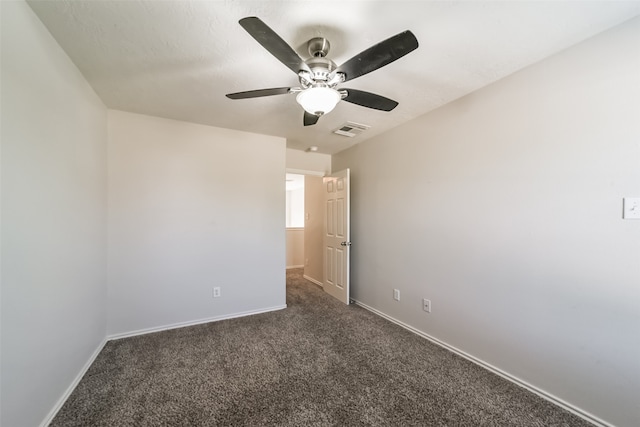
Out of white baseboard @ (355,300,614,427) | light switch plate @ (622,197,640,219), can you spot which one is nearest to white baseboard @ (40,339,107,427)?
white baseboard @ (355,300,614,427)

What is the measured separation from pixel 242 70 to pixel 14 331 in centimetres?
196

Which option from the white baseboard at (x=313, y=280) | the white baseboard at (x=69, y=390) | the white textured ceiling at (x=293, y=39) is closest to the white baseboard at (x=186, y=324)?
the white baseboard at (x=69, y=390)

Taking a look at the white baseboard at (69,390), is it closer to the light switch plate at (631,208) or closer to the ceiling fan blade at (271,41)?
the ceiling fan blade at (271,41)

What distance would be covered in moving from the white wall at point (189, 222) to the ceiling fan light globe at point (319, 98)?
182cm

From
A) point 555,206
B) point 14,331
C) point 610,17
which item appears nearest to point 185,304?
point 14,331

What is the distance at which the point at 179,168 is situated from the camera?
2.76m

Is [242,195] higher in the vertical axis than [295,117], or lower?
lower

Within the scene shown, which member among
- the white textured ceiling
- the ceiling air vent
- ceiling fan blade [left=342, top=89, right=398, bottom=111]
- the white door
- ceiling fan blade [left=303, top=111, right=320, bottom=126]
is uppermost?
the white textured ceiling

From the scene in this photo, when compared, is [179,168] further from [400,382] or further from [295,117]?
[400,382]

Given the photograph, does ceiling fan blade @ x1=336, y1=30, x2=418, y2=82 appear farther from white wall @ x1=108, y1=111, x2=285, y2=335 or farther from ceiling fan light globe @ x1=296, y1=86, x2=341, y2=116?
white wall @ x1=108, y1=111, x2=285, y2=335

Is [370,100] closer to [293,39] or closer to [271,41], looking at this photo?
[293,39]

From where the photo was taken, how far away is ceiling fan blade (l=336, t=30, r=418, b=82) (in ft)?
3.71

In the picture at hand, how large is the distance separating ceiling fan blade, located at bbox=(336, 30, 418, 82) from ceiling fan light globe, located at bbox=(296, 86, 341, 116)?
117 mm

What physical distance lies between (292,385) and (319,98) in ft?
6.51
